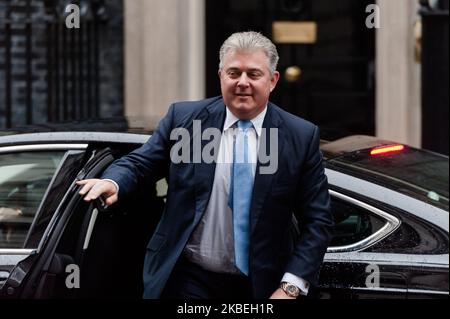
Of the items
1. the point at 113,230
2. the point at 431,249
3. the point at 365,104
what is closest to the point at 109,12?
the point at 365,104

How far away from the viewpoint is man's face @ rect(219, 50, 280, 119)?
3412 mm

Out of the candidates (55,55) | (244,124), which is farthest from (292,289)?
(55,55)

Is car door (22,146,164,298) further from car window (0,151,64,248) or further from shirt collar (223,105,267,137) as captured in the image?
shirt collar (223,105,267,137)

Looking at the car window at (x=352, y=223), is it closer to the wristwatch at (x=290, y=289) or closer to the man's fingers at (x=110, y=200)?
the wristwatch at (x=290, y=289)

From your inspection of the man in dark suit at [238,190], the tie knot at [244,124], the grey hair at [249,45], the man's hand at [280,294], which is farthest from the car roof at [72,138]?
the man's hand at [280,294]

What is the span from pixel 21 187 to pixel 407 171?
5.49 feet

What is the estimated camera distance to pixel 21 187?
14.5 feet

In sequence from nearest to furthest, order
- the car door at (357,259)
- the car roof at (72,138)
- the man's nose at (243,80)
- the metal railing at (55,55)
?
the man's nose at (243,80) < the car door at (357,259) < the car roof at (72,138) < the metal railing at (55,55)

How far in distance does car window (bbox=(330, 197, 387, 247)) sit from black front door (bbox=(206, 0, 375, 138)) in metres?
5.09

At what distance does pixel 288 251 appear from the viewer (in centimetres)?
357

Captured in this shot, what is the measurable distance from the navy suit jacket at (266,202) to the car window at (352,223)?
0.57 metres

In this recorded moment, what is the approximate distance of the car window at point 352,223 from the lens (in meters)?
4.11

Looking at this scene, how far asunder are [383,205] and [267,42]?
1.01 meters

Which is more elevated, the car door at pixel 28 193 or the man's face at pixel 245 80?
the man's face at pixel 245 80
